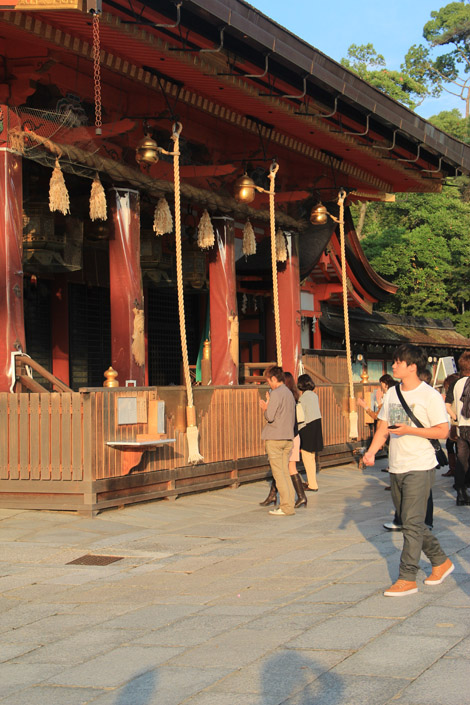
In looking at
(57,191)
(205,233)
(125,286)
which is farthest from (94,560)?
(205,233)

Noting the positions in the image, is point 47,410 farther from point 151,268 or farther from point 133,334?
point 151,268

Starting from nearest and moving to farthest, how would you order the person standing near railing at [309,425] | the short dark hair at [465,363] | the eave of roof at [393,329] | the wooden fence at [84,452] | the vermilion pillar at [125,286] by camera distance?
the wooden fence at [84,452], the short dark hair at [465,363], the person standing near railing at [309,425], the vermilion pillar at [125,286], the eave of roof at [393,329]

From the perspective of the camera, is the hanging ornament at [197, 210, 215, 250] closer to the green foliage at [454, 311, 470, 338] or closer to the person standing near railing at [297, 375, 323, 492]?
the person standing near railing at [297, 375, 323, 492]

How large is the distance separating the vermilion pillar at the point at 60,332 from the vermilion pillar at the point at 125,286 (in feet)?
12.5

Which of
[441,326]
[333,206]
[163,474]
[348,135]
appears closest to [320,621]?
[163,474]

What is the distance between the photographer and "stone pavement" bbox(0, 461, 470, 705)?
15.7 ft

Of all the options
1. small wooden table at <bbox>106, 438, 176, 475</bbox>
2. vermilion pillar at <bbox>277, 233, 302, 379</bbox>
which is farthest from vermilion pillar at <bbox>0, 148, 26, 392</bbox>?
vermilion pillar at <bbox>277, 233, 302, 379</bbox>

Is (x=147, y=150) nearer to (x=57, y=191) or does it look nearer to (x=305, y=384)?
(x=57, y=191)

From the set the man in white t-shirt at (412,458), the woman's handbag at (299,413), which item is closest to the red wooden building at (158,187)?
the woman's handbag at (299,413)

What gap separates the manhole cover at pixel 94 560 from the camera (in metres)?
8.59

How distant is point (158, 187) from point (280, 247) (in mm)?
4828

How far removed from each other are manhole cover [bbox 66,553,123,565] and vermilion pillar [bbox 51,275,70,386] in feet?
29.0

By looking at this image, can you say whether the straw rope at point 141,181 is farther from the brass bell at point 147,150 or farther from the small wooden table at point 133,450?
the small wooden table at point 133,450

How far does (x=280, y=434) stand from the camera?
36.7 feet
